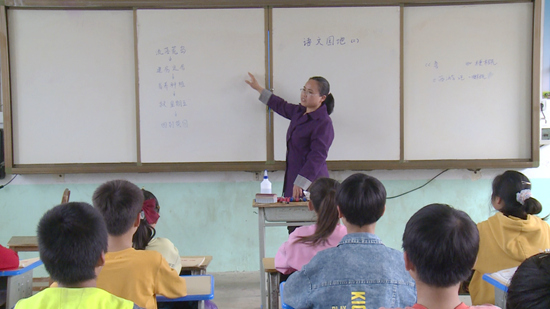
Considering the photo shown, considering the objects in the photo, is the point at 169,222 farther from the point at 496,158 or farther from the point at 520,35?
A: the point at 520,35

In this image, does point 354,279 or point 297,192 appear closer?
point 354,279

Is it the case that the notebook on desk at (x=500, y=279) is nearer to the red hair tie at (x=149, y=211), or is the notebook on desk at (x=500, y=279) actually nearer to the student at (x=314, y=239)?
the student at (x=314, y=239)

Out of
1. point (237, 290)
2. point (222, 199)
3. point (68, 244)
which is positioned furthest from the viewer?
point (222, 199)

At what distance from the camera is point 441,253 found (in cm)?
94

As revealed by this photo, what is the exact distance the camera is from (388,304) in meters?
1.34

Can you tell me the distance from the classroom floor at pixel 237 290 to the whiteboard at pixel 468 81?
167cm

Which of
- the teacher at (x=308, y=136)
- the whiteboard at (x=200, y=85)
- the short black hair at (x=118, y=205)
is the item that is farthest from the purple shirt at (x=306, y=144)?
the short black hair at (x=118, y=205)

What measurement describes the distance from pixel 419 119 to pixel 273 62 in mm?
1300

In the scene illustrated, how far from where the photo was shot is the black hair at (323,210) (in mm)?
1843

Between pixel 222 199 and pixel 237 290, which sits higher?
pixel 222 199

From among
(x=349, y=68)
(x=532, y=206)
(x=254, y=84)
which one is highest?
(x=349, y=68)

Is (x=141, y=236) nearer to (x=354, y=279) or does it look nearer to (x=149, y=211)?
(x=149, y=211)

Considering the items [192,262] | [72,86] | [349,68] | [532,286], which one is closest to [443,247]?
[532,286]

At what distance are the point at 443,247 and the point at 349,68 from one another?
281cm
